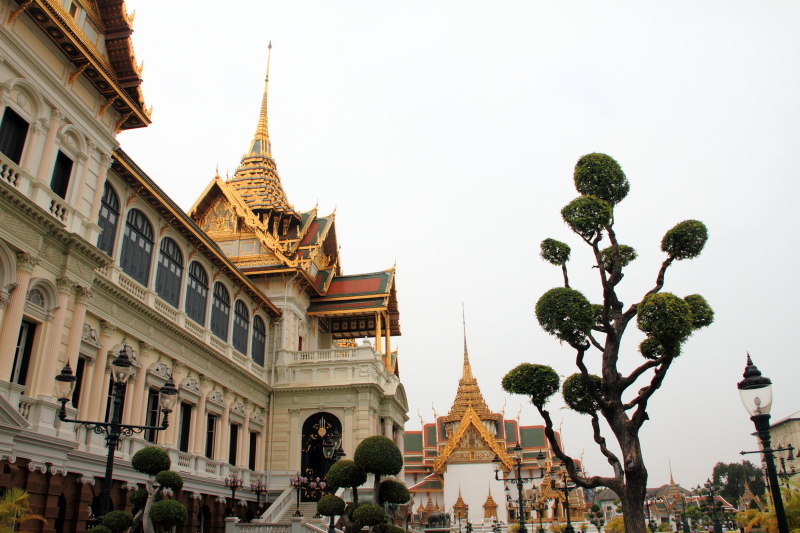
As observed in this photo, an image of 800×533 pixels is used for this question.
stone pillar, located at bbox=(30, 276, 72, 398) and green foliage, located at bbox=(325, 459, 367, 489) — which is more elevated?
stone pillar, located at bbox=(30, 276, 72, 398)

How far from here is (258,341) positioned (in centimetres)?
2808

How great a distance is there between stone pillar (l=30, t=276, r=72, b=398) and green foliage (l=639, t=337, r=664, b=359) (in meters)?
12.2

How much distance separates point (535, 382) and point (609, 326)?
202cm

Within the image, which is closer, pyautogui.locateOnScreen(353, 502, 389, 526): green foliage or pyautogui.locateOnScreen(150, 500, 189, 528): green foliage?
pyautogui.locateOnScreen(150, 500, 189, 528): green foliage

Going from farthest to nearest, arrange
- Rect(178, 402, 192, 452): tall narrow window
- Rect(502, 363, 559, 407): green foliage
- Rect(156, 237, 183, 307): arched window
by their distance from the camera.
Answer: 1. Rect(178, 402, 192, 452): tall narrow window
2. Rect(156, 237, 183, 307): arched window
3. Rect(502, 363, 559, 407): green foliage

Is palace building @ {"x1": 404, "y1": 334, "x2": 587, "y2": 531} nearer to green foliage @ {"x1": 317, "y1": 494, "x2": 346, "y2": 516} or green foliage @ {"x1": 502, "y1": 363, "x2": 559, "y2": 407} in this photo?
green foliage @ {"x1": 317, "y1": 494, "x2": 346, "y2": 516}

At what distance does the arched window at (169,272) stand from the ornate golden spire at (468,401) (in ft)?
126

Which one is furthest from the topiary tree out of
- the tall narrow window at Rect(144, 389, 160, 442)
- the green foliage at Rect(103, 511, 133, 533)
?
the tall narrow window at Rect(144, 389, 160, 442)

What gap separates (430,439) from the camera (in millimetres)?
62938

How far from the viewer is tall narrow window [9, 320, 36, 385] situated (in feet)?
42.1

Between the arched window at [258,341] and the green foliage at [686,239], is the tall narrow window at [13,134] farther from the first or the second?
the arched window at [258,341]

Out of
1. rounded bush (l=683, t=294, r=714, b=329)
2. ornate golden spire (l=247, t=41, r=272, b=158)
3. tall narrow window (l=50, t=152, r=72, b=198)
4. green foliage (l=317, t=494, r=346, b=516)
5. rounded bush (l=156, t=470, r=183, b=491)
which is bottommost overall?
green foliage (l=317, t=494, r=346, b=516)

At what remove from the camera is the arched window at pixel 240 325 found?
25797mm

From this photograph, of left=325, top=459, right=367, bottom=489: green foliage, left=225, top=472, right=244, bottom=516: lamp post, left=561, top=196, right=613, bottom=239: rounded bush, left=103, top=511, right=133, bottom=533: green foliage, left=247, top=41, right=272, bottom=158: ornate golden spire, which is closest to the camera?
left=103, top=511, right=133, bottom=533: green foliage
